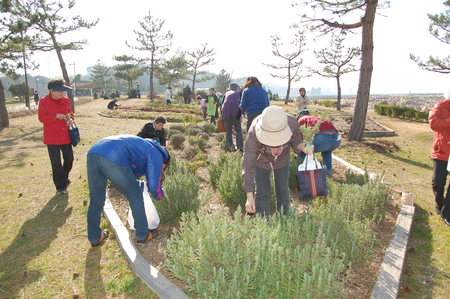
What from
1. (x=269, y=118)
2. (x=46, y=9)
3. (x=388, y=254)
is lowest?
(x=388, y=254)

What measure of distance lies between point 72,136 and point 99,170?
2404 millimetres

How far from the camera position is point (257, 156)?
3.40 m

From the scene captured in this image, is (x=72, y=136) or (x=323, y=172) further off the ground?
(x=72, y=136)

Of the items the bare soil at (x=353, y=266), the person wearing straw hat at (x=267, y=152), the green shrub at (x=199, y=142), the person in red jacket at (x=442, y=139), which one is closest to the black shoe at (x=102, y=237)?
the bare soil at (x=353, y=266)

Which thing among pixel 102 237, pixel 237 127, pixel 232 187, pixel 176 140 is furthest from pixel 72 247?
pixel 176 140

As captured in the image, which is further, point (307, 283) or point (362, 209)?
point (362, 209)

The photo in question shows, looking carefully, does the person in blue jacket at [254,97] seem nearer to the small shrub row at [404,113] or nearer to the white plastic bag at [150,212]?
the white plastic bag at [150,212]

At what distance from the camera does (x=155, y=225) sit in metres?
3.64

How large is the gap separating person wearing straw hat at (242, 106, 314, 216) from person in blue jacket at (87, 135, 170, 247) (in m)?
0.90

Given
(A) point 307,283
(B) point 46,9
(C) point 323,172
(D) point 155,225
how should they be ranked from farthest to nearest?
(B) point 46,9 → (C) point 323,172 → (D) point 155,225 → (A) point 307,283

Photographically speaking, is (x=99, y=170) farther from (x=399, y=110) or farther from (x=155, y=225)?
(x=399, y=110)

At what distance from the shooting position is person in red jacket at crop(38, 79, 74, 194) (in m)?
4.80

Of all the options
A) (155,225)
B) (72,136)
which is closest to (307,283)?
(155,225)

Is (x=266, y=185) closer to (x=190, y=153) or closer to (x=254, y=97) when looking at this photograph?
(x=254, y=97)
